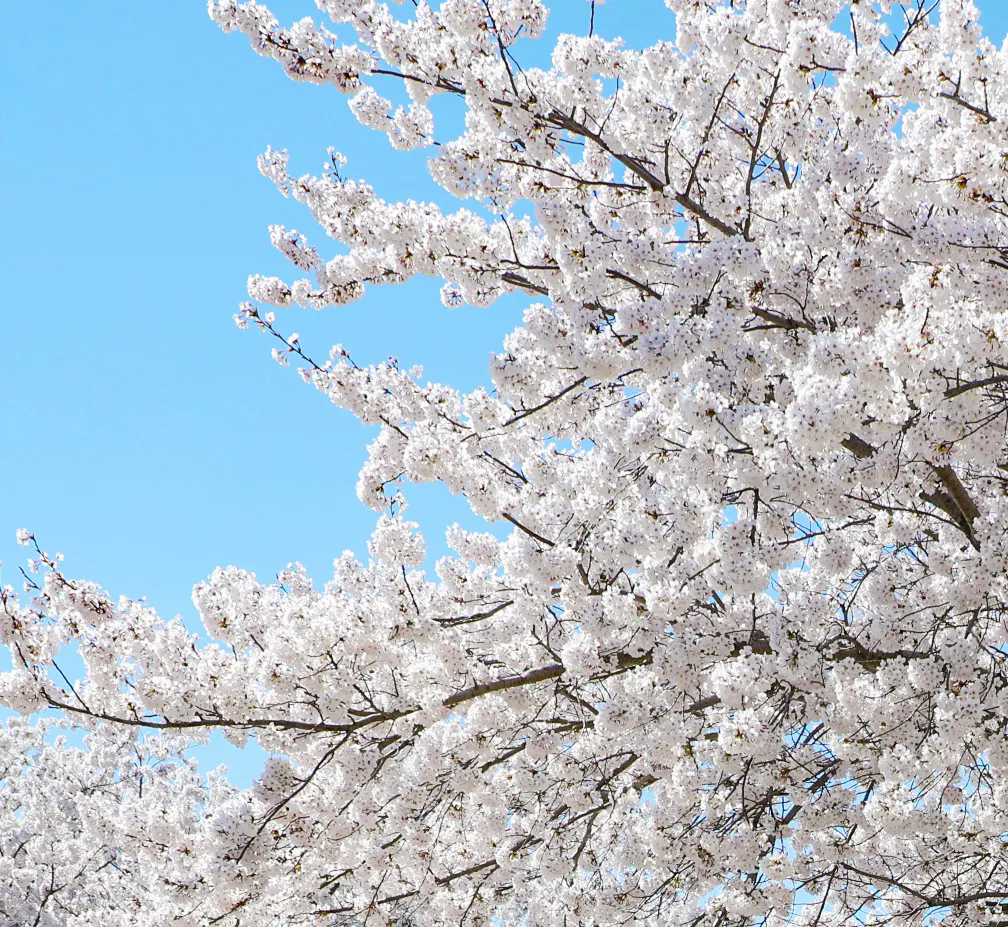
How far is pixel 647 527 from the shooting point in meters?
5.46

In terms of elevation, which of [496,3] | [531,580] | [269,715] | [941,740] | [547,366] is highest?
[496,3]

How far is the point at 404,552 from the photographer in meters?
6.40

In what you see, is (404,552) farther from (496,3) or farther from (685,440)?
(496,3)

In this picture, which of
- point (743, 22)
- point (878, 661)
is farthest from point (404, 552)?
point (743, 22)

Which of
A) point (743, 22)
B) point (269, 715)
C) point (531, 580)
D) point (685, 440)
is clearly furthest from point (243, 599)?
point (743, 22)

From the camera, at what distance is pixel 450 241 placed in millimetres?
6113

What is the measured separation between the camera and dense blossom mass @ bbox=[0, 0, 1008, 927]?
15.6 feet

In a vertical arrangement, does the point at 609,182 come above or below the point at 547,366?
above

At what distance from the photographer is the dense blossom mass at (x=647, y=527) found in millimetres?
4742

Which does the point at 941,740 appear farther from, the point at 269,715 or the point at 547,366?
the point at 269,715

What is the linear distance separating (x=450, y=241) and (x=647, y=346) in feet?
6.73

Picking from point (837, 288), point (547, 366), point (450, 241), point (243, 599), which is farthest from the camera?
point (243, 599)

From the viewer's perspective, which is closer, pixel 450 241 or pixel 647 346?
pixel 647 346

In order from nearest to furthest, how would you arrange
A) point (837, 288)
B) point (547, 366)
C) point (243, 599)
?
point (837, 288) < point (547, 366) < point (243, 599)
